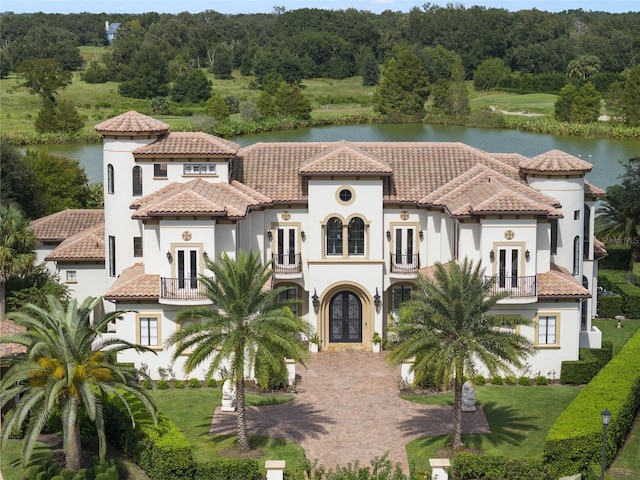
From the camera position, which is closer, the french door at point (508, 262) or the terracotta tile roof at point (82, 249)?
the french door at point (508, 262)

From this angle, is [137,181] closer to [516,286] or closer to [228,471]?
[516,286]

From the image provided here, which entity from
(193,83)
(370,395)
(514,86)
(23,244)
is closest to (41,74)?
(193,83)

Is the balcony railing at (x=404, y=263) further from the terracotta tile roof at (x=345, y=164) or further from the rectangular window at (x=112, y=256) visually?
the rectangular window at (x=112, y=256)

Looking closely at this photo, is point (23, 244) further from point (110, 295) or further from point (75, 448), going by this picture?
point (75, 448)

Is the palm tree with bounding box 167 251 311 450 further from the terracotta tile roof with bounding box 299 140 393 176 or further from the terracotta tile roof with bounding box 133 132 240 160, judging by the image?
the terracotta tile roof with bounding box 133 132 240 160

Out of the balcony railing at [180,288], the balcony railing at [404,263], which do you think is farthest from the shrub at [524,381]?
the balcony railing at [180,288]

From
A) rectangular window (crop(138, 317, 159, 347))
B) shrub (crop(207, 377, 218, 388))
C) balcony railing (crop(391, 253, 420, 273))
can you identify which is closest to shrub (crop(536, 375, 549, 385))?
balcony railing (crop(391, 253, 420, 273))
